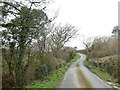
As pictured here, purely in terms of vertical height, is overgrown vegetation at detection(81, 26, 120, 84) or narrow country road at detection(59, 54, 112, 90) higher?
overgrown vegetation at detection(81, 26, 120, 84)

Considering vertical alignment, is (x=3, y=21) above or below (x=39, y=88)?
above

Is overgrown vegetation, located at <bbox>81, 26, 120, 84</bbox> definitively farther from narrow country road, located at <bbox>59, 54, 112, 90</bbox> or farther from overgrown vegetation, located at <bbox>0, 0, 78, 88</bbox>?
overgrown vegetation, located at <bbox>0, 0, 78, 88</bbox>

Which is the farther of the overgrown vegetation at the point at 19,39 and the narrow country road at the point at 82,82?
the narrow country road at the point at 82,82

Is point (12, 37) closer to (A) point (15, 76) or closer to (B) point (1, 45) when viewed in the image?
(B) point (1, 45)

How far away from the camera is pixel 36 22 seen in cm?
2056

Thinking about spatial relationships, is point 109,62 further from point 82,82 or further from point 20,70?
point 20,70

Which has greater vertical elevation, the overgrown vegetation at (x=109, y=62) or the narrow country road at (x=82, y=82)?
the overgrown vegetation at (x=109, y=62)

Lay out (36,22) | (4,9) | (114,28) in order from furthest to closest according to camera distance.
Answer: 1. (114,28)
2. (36,22)
3. (4,9)

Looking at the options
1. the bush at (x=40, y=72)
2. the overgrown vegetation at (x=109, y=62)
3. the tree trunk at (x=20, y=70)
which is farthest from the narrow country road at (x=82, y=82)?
the tree trunk at (x=20, y=70)

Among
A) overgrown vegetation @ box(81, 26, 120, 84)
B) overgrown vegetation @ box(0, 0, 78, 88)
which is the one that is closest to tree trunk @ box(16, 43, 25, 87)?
overgrown vegetation @ box(0, 0, 78, 88)

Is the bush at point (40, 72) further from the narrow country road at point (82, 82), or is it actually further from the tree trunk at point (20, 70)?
the tree trunk at point (20, 70)

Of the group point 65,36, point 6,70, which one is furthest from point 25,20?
point 65,36

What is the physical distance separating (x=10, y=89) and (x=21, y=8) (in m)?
5.59

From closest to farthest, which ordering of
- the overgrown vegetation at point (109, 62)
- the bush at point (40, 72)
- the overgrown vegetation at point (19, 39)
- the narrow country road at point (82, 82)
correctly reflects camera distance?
1. the overgrown vegetation at point (19, 39)
2. the narrow country road at point (82, 82)
3. the bush at point (40, 72)
4. the overgrown vegetation at point (109, 62)
